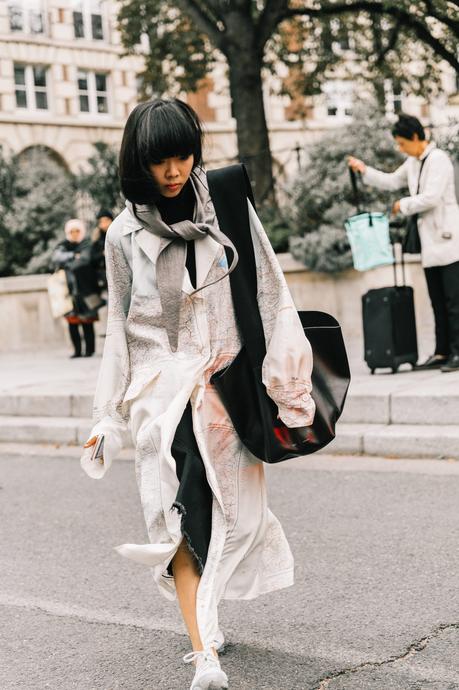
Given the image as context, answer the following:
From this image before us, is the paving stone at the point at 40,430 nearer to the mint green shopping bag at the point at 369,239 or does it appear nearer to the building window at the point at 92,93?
the mint green shopping bag at the point at 369,239

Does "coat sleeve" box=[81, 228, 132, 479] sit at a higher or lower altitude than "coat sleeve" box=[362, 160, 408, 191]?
lower

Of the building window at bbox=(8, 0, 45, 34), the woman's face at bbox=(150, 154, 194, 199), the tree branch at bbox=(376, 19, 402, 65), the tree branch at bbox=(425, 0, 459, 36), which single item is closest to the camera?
the woman's face at bbox=(150, 154, 194, 199)

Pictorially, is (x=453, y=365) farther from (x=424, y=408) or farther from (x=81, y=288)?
(x=81, y=288)

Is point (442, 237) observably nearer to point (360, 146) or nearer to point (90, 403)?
point (90, 403)

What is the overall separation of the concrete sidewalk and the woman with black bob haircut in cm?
398

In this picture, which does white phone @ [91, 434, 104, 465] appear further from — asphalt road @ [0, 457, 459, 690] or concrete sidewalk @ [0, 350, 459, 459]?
concrete sidewalk @ [0, 350, 459, 459]

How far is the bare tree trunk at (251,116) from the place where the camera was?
1612cm

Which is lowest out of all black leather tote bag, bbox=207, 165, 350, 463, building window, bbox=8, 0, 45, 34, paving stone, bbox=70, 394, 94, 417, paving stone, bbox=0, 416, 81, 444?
paving stone, bbox=0, 416, 81, 444

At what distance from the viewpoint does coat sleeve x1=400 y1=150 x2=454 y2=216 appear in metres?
8.55

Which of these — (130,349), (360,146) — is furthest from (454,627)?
(360,146)

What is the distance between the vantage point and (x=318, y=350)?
3.48 meters

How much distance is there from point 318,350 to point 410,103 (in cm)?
4033

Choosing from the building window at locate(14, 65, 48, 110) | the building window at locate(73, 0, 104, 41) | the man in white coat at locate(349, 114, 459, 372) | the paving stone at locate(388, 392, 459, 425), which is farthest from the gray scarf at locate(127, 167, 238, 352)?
the building window at locate(73, 0, 104, 41)

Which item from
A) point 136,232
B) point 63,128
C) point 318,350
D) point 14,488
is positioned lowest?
point 14,488
